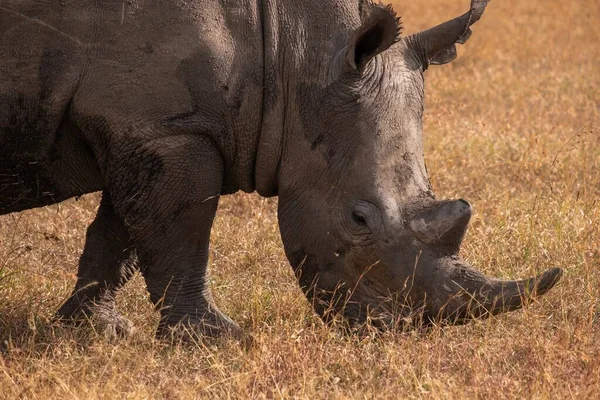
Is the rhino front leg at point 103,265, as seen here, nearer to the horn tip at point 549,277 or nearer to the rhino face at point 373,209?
the rhino face at point 373,209

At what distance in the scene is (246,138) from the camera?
5863 mm

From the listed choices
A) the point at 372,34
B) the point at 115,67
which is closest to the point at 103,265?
the point at 115,67

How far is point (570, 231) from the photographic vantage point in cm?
782

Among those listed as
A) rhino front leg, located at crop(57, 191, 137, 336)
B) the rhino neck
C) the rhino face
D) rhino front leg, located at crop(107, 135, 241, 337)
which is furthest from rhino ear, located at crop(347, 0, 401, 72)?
rhino front leg, located at crop(57, 191, 137, 336)

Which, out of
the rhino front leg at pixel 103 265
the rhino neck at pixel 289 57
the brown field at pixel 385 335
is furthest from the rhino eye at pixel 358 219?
the rhino front leg at pixel 103 265

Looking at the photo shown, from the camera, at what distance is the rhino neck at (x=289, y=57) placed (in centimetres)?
584

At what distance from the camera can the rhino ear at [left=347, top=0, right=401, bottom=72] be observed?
18.5 ft

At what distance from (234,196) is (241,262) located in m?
1.34

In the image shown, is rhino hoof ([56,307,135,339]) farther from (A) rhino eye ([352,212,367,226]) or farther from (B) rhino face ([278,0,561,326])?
(A) rhino eye ([352,212,367,226])

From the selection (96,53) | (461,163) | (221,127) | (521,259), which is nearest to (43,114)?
(96,53)

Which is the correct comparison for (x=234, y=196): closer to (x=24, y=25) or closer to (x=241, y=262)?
(x=241, y=262)

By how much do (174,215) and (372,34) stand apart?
4.19 feet

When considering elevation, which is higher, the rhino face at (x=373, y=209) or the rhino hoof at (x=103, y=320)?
the rhino face at (x=373, y=209)

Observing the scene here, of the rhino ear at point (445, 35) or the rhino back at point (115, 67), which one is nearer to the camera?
the rhino back at point (115, 67)
